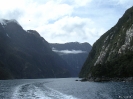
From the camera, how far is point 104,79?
18188 centimetres

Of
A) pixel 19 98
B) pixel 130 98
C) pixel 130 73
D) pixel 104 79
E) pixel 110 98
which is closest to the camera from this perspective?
pixel 130 98

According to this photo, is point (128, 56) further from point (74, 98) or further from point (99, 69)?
point (74, 98)

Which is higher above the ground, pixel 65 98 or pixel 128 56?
pixel 128 56

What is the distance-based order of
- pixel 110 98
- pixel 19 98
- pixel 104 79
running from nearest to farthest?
pixel 110 98 → pixel 19 98 → pixel 104 79

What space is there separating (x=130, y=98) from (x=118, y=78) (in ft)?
368

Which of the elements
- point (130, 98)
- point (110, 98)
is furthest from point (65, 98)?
point (130, 98)

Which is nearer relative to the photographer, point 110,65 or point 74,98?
point 74,98

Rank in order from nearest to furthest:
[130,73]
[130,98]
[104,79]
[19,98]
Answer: [130,98], [19,98], [130,73], [104,79]

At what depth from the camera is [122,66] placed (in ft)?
581

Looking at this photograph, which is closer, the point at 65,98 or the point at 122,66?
the point at 65,98

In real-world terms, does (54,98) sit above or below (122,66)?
below

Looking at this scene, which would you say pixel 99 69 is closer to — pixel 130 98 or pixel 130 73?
pixel 130 73

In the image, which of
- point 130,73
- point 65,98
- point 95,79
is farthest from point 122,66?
point 65,98

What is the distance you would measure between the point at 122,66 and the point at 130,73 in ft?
36.7
